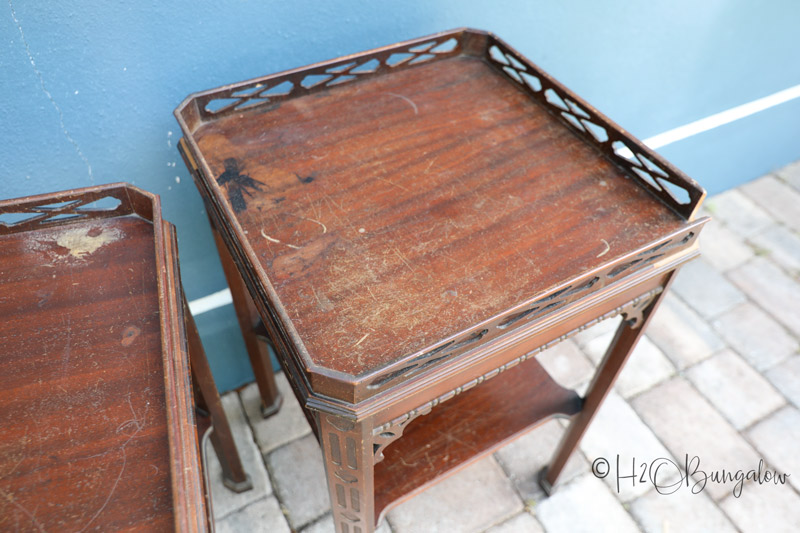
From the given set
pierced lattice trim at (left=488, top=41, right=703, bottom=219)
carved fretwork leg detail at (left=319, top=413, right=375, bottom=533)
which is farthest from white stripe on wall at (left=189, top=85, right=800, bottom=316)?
carved fretwork leg detail at (left=319, top=413, right=375, bottom=533)

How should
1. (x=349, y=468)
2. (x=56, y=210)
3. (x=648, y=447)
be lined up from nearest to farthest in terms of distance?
(x=349, y=468), (x=56, y=210), (x=648, y=447)

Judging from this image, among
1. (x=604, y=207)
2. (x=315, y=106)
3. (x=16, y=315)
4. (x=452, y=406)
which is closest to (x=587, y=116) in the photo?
(x=604, y=207)

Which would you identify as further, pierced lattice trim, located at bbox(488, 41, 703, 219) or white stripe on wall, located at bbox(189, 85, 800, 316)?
white stripe on wall, located at bbox(189, 85, 800, 316)

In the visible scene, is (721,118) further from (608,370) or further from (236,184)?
(236,184)

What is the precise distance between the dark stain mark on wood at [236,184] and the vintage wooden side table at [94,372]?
15 cm

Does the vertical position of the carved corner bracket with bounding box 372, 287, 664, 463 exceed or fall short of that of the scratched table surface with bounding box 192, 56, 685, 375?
it falls short

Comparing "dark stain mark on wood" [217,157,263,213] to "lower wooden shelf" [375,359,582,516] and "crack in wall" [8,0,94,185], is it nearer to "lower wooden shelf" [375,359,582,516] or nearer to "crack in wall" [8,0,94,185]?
"crack in wall" [8,0,94,185]

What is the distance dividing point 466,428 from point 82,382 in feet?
3.39

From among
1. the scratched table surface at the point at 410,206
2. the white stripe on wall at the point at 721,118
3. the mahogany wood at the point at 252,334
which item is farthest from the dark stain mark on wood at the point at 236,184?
the white stripe on wall at the point at 721,118

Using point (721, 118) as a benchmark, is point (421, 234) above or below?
above

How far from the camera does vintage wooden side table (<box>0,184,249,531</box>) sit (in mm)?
812

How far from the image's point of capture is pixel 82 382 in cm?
94

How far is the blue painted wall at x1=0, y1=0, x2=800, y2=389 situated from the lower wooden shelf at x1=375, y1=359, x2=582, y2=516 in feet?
2.73

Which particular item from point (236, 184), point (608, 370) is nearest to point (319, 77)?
point (236, 184)
